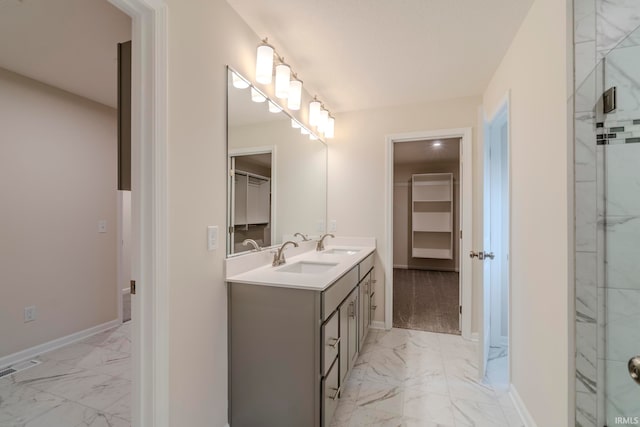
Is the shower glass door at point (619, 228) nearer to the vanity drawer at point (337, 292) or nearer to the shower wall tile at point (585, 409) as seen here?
the shower wall tile at point (585, 409)

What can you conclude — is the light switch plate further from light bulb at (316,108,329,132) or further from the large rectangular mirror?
light bulb at (316,108,329,132)

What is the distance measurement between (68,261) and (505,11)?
A: 3.99m

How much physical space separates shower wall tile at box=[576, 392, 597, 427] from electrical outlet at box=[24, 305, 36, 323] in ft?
12.3

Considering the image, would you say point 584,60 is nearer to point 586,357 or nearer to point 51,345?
point 586,357

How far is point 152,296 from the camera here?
1127 mm

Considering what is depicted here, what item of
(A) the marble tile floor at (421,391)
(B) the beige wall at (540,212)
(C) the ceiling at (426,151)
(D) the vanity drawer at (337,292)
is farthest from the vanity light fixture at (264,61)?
(C) the ceiling at (426,151)

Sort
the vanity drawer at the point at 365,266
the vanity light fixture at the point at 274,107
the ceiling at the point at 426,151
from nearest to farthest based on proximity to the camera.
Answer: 1. the vanity light fixture at the point at 274,107
2. the vanity drawer at the point at 365,266
3. the ceiling at the point at 426,151

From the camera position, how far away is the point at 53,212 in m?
2.57

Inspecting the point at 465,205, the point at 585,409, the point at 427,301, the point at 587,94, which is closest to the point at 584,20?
the point at 587,94

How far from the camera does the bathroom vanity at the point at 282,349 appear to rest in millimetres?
1417

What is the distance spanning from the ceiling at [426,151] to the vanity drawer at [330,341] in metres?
3.31

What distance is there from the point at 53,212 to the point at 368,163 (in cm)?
308

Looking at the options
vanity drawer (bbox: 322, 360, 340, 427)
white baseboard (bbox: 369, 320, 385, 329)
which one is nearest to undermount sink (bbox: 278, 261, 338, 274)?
vanity drawer (bbox: 322, 360, 340, 427)

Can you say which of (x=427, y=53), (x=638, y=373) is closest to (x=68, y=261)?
(x=427, y=53)
